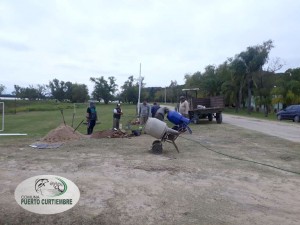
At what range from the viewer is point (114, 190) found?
5703mm

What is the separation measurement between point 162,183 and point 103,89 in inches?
3823

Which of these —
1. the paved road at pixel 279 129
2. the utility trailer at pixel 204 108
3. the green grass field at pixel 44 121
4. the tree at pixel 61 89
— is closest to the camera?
the paved road at pixel 279 129

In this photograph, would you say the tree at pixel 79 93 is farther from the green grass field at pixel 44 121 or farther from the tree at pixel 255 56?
the tree at pixel 255 56

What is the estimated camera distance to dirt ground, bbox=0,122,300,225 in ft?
15.0

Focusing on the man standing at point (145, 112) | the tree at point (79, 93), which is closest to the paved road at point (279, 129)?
the man standing at point (145, 112)

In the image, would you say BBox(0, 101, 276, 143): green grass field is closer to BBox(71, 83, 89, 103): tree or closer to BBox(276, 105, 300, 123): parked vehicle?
BBox(276, 105, 300, 123): parked vehicle

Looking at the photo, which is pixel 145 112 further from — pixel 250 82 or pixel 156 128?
pixel 250 82

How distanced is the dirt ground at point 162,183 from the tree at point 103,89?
91943 mm

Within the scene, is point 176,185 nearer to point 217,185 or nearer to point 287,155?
point 217,185

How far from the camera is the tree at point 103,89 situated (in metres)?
102

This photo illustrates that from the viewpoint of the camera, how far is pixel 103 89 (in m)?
102

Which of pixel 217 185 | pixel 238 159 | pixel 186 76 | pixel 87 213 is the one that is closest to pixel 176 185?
pixel 217 185

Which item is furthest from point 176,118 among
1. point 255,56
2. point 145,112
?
point 255,56

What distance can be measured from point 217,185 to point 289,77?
43.7 metres
